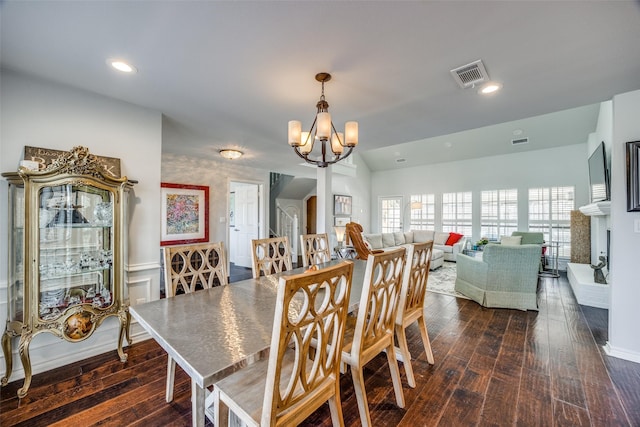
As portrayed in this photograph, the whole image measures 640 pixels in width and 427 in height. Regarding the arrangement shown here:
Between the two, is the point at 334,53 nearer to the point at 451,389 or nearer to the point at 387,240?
the point at 451,389

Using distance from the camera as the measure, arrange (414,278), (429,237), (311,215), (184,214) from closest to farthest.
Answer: (414,278)
(184,214)
(429,237)
(311,215)

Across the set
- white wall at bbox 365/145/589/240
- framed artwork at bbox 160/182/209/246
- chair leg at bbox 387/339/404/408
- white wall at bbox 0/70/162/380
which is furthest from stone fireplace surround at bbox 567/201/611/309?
framed artwork at bbox 160/182/209/246

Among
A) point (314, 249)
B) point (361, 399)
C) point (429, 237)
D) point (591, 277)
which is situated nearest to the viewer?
point (361, 399)

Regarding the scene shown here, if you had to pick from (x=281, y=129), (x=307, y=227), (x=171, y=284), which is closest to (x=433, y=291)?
(x=281, y=129)

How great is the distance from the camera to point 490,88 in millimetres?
2135

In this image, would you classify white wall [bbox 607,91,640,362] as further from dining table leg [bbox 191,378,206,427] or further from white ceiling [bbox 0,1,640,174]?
dining table leg [bbox 191,378,206,427]

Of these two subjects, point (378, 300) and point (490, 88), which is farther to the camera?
point (490, 88)

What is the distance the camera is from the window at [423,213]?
8.16 meters

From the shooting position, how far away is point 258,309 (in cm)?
150

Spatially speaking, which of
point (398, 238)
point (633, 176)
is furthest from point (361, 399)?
point (398, 238)

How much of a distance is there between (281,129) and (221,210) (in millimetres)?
2756

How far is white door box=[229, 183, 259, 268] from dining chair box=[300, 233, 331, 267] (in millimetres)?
3305

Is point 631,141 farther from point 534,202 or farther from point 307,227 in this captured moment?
point 307,227

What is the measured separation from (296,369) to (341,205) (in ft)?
23.1
